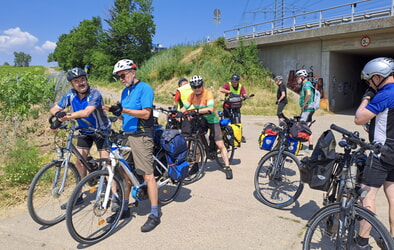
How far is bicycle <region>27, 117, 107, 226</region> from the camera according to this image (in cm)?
343

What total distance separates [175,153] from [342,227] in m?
2.19

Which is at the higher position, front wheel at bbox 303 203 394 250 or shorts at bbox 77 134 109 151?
shorts at bbox 77 134 109 151

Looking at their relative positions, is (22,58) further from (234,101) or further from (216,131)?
(216,131)

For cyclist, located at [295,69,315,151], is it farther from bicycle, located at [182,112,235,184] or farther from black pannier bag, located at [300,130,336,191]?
black pannier bag, located at [300,130,336,191]

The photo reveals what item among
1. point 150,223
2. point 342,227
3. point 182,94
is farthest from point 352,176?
point 182,94

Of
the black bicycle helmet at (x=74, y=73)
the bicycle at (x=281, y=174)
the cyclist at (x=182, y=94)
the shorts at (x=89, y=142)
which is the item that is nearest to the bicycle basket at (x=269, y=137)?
the bicycle at (x=281, y=174)

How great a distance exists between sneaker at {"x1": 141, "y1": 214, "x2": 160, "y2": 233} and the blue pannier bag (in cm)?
61

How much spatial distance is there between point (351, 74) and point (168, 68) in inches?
568

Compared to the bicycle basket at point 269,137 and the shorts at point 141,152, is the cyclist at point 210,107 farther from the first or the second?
the shorts at point 141,152

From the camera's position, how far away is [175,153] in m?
3.95

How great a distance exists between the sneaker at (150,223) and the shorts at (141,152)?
570 millimetres

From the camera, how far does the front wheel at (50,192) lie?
3.41m

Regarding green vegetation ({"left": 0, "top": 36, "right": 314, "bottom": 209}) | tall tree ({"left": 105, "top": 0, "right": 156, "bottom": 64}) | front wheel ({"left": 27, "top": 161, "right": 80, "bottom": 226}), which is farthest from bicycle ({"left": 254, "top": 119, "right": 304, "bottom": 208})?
tall tree ({"left": 105, "top": 0, "right": 156, "bottom": 64})

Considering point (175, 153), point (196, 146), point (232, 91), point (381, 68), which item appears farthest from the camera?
point (232, 91)
